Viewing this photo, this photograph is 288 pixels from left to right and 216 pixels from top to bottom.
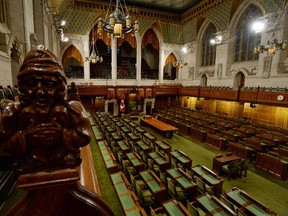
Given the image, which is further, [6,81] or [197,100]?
[197,100]

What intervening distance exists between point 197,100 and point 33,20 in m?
15.4

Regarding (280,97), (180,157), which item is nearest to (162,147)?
(180,157)

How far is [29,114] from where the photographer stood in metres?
0.56

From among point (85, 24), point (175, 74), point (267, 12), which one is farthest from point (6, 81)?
point (175, 74)

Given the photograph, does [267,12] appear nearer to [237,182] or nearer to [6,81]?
[237,182]

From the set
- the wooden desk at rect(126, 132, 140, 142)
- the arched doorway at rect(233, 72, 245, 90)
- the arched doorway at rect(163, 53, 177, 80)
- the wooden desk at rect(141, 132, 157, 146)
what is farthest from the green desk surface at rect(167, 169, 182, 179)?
the arched doorway at rect(163, 53, 177, 80)

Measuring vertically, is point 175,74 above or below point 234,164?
above

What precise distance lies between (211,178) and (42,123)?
17.0 feet

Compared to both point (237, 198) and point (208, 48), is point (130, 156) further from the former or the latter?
point (208, 48)

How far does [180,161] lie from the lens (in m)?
5.75

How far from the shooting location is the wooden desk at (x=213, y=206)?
3353mm

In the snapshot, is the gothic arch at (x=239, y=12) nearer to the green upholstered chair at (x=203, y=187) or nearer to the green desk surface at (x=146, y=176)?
the green upholstered chair at (x=203, y=187)

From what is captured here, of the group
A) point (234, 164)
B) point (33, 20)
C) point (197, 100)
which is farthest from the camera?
point (197, 100)

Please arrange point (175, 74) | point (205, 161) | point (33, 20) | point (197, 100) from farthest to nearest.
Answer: point (175, 74)
point (197, 100)
point (33, 20)
point (205, 161)
